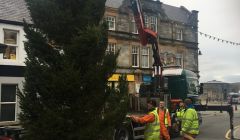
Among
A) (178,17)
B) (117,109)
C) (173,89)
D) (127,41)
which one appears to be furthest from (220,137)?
(178,17)

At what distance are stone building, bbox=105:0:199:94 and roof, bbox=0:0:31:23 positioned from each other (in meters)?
9.02

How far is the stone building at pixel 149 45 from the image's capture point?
1374 inches

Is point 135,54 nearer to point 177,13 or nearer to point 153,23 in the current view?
point 153,23

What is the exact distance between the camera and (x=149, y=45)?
38.3 meters

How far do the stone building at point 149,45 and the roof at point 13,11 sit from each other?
902 centimetres

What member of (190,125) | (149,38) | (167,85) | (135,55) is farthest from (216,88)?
(190,125)

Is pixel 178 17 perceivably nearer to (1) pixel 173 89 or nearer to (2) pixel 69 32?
(1) pixel 173 89

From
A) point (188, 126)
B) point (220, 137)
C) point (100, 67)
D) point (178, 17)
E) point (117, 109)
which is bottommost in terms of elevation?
point (220, 137)

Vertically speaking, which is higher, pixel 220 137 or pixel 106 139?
pixel 106 139

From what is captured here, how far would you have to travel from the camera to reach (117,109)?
7.74 meters

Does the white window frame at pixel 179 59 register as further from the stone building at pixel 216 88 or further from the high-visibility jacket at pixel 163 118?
the high-visibility jacket at pixel 163 118

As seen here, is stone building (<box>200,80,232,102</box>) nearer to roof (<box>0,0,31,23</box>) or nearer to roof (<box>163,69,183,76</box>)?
roof (<box>163,69,183,76</box>)

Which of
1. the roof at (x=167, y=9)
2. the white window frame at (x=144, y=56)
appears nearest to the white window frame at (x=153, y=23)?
the roof at (x=167, y=9)

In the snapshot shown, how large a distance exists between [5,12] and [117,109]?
1646 cm
